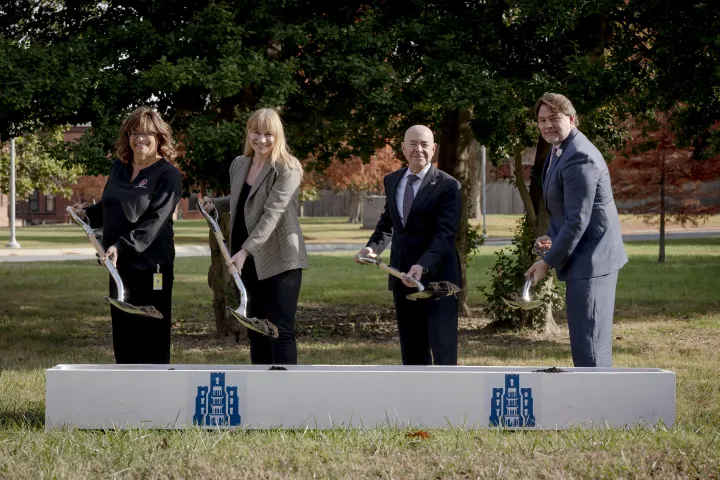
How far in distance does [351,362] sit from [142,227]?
3.65 metres

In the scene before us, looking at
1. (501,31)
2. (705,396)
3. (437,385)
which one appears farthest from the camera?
(501,31)

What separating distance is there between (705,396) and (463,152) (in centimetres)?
619

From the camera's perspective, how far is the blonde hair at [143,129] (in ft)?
20.9

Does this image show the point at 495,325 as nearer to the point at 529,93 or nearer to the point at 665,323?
the point at 665,323

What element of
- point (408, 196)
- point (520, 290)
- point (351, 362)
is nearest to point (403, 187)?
point (408, 196)

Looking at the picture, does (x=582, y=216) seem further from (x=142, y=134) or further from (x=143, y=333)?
(x=143, y=333)

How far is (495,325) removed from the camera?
12.5m

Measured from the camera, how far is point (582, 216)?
562 cm

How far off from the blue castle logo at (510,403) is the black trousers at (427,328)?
915mm

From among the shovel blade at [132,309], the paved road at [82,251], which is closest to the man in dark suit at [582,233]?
the shovel blade at [132,309]

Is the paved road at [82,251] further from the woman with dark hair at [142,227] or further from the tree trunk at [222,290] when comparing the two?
the woman with dark hair at [142,227]

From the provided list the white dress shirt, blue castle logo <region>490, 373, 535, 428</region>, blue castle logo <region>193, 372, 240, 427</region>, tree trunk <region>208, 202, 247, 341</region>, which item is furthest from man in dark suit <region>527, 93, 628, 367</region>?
tree trunk <region>208, 202, 247, 341</region>

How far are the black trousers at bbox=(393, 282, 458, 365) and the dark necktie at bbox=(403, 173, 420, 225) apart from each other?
1.51 ft

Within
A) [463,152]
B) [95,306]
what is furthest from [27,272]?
[463,152]
